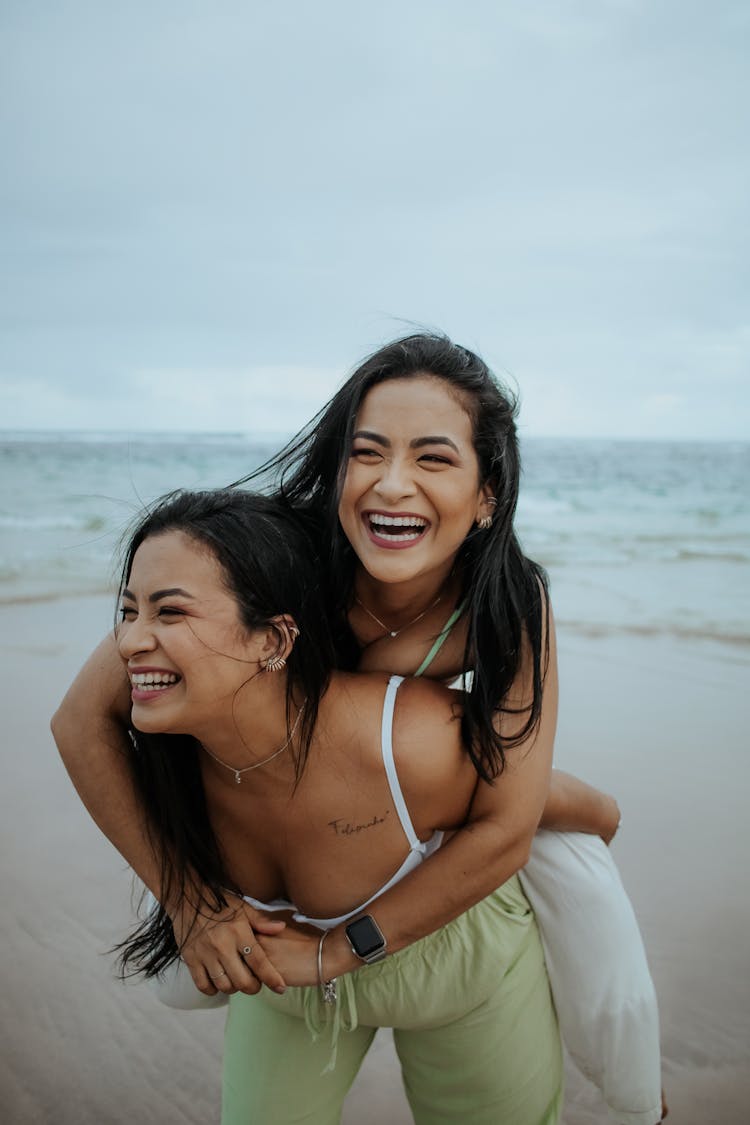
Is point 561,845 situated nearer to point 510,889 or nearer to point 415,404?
point 510,889

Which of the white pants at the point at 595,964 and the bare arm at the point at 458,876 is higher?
the bare arm at the point at 458,876

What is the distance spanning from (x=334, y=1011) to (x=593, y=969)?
2.26 feet

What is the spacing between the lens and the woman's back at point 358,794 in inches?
78.0

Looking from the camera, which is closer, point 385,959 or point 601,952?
point 385,959

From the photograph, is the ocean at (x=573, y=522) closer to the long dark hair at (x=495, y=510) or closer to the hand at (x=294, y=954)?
the long dark hair at (x=495, y=510)

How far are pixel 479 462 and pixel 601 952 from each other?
130 centimetres

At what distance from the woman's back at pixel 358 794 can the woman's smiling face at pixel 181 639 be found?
0.26 m

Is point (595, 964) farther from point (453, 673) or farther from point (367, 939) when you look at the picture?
point (453, 673)

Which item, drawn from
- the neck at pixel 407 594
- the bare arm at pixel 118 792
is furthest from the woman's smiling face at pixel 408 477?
the bare arm at pixel 118 792

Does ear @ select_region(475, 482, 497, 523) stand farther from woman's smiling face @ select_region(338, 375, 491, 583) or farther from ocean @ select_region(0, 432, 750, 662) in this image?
ocean @ select_region(0, 432, 750, 662)

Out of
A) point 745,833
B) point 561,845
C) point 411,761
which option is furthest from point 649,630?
point 411,761

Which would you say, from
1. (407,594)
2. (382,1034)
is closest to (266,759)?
(407,594)

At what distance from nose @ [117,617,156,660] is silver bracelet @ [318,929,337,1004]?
0.78 meters

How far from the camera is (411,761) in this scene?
196 cm
